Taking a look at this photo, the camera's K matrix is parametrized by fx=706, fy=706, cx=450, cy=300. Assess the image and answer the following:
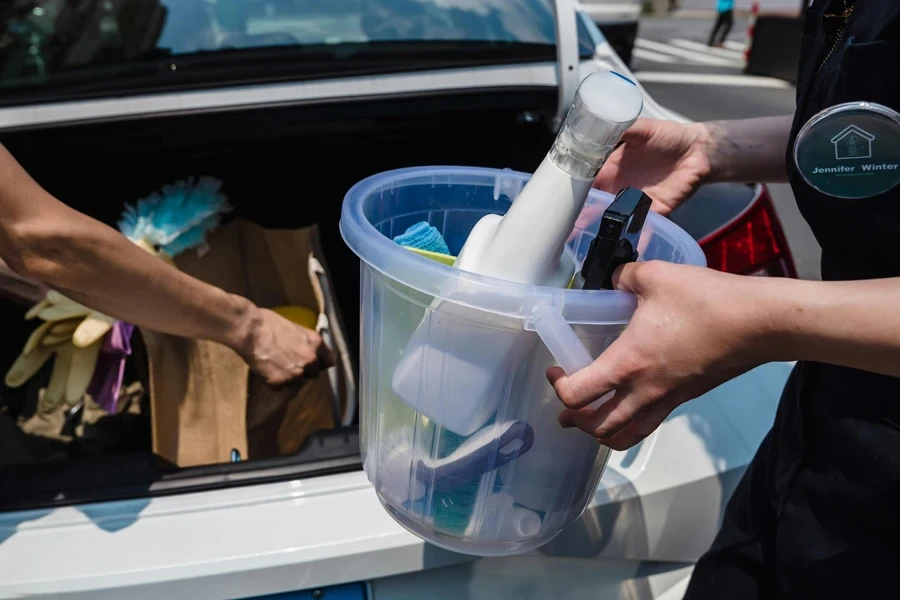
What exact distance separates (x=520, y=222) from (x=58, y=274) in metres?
0.68

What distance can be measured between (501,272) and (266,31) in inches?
46.9

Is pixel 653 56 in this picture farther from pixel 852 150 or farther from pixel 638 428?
pixel 638 428

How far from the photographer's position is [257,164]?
1683mm

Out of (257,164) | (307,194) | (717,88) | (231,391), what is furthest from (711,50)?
(231,391)

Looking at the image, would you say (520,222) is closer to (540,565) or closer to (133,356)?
(540,565)

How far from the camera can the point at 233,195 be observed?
67.7 inches

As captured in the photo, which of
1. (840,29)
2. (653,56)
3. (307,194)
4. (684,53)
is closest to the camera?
(840,29)

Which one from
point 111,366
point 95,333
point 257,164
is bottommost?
point 111,366

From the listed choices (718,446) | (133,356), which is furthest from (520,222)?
(133,356)

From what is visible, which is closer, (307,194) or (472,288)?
(472,288)

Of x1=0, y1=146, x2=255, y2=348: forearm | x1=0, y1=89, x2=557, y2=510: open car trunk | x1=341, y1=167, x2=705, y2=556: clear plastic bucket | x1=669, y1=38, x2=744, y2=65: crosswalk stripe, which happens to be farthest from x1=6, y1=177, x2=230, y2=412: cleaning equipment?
x1=669, y1=38, x2=744, y2=65: crosswalk stripe

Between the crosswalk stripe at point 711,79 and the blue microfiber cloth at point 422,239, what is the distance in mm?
7923

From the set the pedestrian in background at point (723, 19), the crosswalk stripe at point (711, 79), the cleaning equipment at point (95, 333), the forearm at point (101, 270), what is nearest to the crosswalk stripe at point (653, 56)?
the crosswalk stripe at point (711, 79)

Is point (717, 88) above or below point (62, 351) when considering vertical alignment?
below
